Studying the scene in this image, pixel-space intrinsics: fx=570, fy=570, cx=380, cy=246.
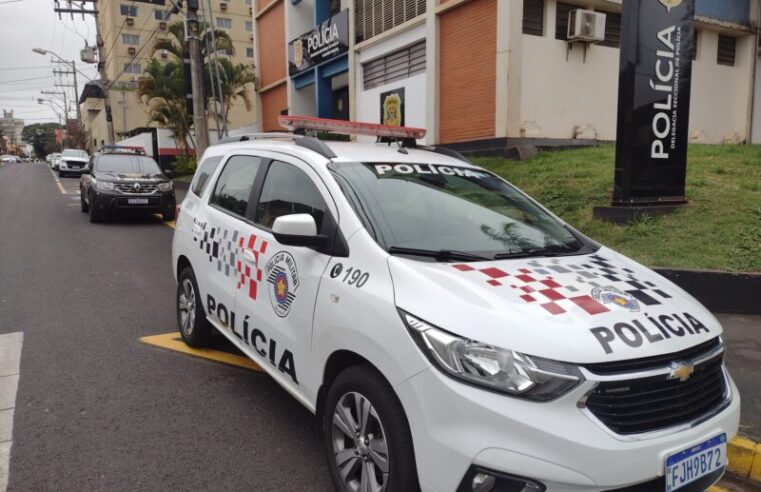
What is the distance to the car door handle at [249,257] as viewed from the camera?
11.7 feet

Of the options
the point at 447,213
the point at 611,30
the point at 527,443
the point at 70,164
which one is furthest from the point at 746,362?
the point at 70,164

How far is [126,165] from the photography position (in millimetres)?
13273

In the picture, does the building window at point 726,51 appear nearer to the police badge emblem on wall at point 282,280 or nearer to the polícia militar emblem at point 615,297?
the polícia militar emblem at point 615,297

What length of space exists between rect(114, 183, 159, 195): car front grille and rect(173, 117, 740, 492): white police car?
10.1m

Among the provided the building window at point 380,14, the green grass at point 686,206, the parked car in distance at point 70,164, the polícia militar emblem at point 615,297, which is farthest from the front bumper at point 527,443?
the parked car in distance at point 70,164

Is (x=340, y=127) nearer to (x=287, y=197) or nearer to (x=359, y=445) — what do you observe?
(x=287, y=197)

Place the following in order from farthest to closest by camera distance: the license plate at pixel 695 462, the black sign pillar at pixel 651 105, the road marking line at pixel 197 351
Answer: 1. the black sign pillar at pixel 651 105
2. the road marking line at pixel 197 351
3. the license plate at pixel 695 462

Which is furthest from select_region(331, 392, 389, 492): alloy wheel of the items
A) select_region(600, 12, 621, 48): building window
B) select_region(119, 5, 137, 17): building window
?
select_region(119, 5, 137, 17): building window

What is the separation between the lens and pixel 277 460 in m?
3.18

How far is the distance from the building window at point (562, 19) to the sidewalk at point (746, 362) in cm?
855

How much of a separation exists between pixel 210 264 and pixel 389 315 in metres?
2.27

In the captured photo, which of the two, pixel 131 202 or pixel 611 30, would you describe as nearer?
pixel 131 202

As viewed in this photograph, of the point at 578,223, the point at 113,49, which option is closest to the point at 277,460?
the point at 578,223

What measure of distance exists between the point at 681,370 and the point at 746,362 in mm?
2626
